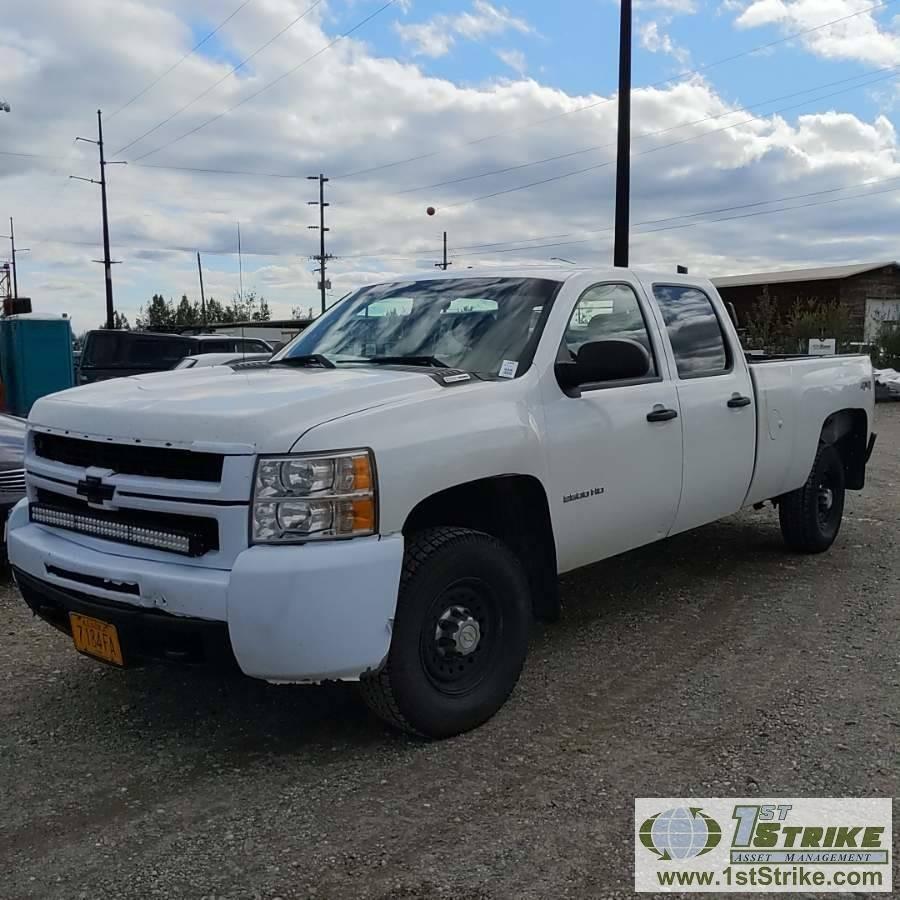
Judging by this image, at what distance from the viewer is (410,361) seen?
4359 millimetres

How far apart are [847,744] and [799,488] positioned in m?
2.95

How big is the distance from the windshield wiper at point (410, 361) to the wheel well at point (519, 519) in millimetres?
645

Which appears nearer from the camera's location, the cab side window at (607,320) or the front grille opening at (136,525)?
the front grille opening at (136,525)

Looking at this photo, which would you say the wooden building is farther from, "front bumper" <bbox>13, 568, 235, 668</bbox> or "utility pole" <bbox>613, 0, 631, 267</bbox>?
"front bumper" <bbox>13, 568, 235, 668</bbox>

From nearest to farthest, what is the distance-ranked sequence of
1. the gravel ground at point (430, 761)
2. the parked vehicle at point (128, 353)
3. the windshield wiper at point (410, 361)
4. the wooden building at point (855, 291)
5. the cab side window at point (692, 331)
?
the gravel ground at point (430, 761) → the windshield wiper at point (410, 361) → the cab side window at point (692, 331) → the parked vehicle at point (128, 353) → the wooden building at point (855, 291)

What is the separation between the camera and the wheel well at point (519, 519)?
3.92 metres

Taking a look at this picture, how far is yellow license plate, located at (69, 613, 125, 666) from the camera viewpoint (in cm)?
341

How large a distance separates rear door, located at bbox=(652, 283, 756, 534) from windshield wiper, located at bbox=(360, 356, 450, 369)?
1405mm

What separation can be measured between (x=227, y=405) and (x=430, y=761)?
1.53 m

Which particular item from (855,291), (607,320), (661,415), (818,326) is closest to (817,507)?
(661,415)

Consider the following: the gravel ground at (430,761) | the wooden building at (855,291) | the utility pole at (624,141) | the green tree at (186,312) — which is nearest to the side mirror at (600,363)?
the gravel ground at (430,761)

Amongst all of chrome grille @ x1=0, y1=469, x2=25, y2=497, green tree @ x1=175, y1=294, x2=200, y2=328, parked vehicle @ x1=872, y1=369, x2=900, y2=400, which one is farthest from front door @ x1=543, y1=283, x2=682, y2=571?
green tree @ x1=175, y1=294, x2=200, y2=328

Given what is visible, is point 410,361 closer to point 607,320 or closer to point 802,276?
point 607,320

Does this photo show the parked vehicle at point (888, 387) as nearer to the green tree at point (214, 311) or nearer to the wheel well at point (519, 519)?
the wheel well at point (519, 519)
